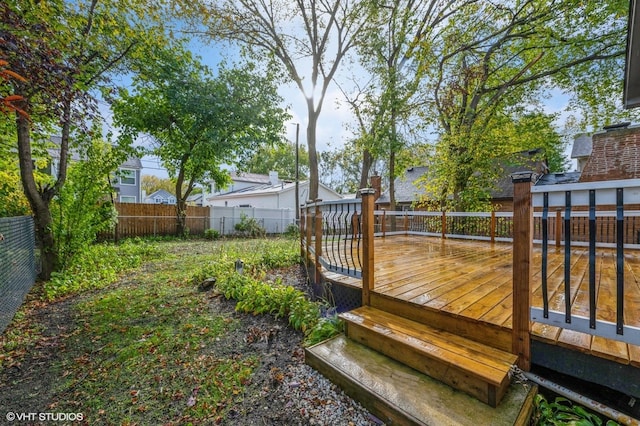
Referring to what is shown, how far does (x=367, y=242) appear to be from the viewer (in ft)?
8.07

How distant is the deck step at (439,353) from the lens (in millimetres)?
1479

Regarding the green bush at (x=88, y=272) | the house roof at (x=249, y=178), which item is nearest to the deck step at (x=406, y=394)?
the green bush at (x=88, y=272)

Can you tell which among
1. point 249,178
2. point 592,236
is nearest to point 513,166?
point 592,236

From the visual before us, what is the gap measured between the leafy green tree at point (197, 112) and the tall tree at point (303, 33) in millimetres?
1385

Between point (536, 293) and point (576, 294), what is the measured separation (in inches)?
12.5

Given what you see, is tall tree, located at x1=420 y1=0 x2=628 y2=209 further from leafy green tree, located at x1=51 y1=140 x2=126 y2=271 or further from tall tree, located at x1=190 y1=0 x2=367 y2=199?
leafy green tree, located at x1=51 y1=140 x2=126 y2=271

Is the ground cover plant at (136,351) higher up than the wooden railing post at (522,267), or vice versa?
the wooden railing post at (522,267)

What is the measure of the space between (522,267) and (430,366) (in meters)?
0.91

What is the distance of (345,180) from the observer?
30.5 m

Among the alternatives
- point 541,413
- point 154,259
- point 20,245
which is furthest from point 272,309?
point 154,259

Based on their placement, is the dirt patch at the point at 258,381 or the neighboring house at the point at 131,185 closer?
the dirt patch at the point at 258,381

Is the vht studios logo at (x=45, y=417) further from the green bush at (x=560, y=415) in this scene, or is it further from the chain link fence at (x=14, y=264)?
the green bush at (x=560, y=415)

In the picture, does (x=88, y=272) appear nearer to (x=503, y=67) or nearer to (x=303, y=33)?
(x=303, y=33)

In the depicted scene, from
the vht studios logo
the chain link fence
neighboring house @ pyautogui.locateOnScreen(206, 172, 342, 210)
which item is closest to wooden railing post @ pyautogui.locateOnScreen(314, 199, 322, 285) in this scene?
the vht studios logo
